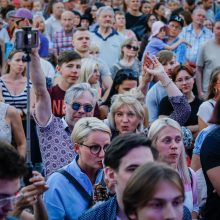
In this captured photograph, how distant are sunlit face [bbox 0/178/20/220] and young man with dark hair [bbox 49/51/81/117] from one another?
5064 millimetres

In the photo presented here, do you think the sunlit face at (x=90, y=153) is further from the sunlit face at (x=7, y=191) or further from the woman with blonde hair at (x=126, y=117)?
the sunlit face at (x=7, y=191)

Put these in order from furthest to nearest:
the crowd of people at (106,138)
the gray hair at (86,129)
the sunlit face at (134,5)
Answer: the sunlit face at (134,5) < the gray hair at (86,129) < the crowd of people at (106,138)

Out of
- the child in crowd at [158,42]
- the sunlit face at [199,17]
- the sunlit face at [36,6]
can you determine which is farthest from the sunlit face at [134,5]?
the sunlit face at [199,17]

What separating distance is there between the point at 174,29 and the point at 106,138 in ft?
33.3

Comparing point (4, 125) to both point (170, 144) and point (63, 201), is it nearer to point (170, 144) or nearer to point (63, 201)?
point (170, 144)

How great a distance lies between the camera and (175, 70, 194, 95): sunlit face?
9.91 meters

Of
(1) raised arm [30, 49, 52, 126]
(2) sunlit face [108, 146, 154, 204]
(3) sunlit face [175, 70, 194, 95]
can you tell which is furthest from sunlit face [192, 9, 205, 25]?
(2) sunlit face [108, 146, 154, 204]

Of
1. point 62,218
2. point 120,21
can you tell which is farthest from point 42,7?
point 62,218

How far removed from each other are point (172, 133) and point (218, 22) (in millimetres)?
7070

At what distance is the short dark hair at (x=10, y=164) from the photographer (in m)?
4.02

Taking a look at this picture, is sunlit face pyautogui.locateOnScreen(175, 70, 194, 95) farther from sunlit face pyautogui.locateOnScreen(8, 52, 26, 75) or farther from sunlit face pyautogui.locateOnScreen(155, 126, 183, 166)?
sunlit face pyautogui.locateOnScreen(155, 126, 183, 166)

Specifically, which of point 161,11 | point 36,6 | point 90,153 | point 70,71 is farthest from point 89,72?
point 36,6

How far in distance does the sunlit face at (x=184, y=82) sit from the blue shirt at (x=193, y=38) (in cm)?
515

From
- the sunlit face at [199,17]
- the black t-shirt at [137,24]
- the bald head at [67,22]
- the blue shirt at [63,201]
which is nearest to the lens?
the blue shirt at [63,201]
